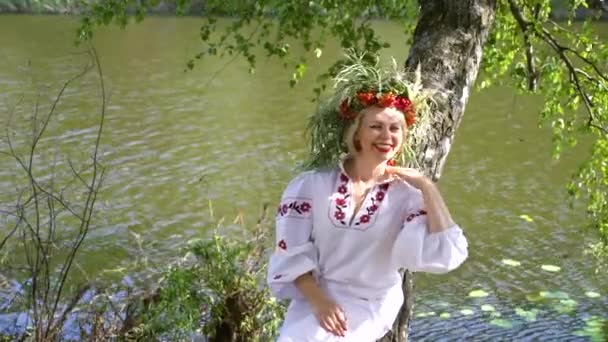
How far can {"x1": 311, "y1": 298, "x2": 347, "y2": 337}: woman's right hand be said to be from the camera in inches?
95.4

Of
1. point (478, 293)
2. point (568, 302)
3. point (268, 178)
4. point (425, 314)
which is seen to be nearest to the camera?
point (425, 314)

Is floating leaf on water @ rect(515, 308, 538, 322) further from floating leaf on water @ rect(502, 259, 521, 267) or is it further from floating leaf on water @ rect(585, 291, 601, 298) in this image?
floating leaf on water @ rect(502, 259, 521, 267)

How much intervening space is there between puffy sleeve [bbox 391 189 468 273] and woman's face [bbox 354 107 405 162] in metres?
0.19

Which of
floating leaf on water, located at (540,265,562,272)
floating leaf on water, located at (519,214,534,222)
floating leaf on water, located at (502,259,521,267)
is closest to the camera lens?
floating leaf on water, located at (540,265,562,272)

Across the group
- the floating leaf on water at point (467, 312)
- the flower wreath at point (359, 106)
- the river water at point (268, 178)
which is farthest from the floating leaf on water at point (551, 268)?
the flower wreath at point (359, 106)

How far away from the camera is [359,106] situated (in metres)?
2.52

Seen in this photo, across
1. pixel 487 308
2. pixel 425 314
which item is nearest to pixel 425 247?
pixel 425 314

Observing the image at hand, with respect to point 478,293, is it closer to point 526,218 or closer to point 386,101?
point 526,218

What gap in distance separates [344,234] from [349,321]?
0.24m

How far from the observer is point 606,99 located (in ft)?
15.1

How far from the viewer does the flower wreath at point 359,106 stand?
99.4 inches

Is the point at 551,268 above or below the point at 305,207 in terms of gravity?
below

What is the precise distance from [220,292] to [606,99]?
222 centimetres

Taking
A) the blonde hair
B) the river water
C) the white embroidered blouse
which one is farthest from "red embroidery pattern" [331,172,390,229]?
the river water
